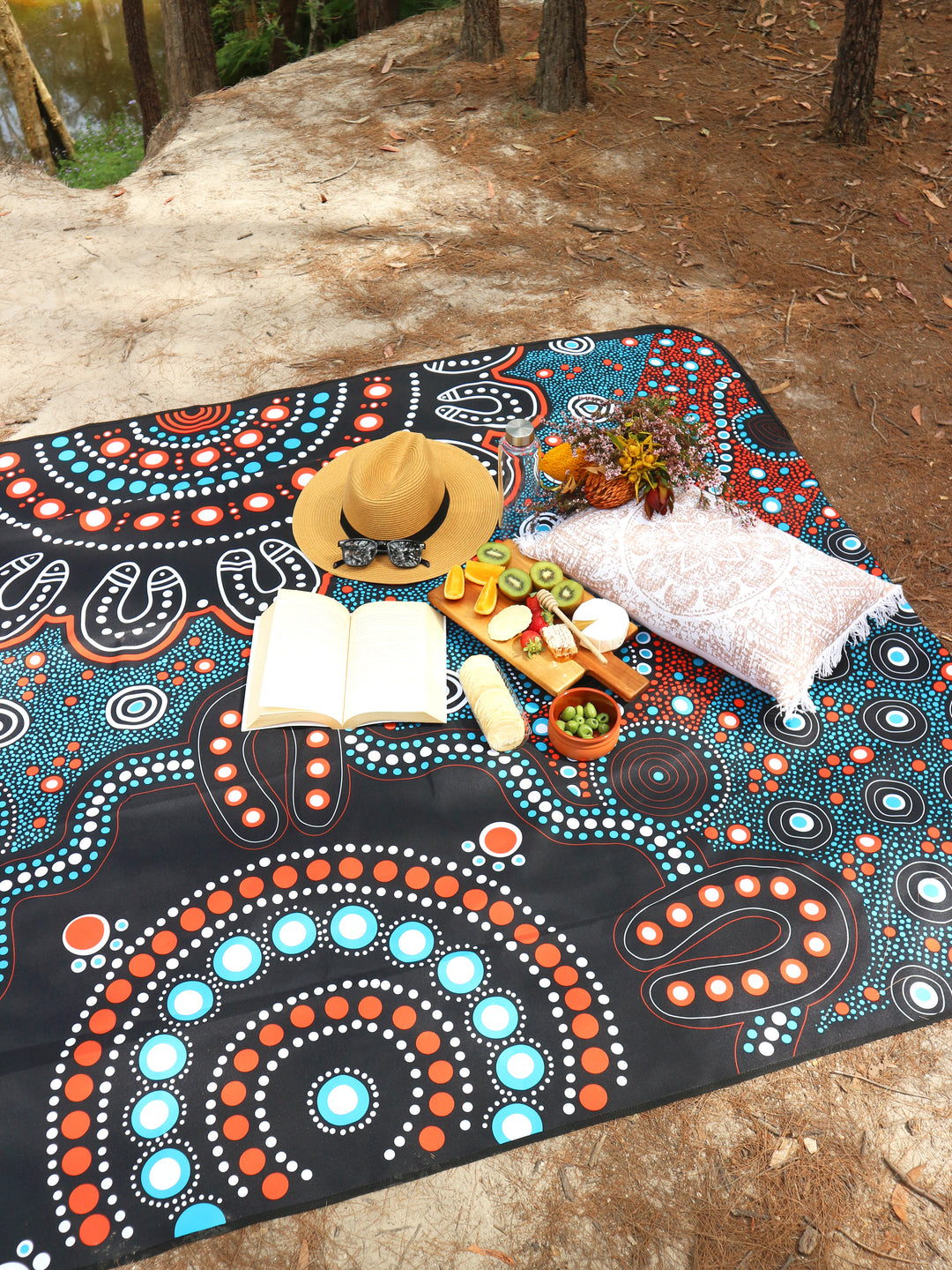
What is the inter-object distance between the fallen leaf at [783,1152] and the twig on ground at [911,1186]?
265mm

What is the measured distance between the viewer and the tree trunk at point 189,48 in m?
8.97

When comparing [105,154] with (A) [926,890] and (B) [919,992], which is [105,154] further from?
(B) [919,992]

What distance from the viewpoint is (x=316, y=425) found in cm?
461

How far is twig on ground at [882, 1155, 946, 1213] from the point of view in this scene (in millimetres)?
2527

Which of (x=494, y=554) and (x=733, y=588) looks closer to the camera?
(x=733, y=588)

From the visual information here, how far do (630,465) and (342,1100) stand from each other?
2562 mm

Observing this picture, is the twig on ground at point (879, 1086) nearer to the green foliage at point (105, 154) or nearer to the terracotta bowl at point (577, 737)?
the terracotta bowl at point (577, 737)

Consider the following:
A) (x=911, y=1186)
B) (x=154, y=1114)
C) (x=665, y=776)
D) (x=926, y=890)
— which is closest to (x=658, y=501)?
(x=665, y=776)

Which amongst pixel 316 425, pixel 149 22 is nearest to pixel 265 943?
pixel 316 425

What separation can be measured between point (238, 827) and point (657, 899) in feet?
4.92

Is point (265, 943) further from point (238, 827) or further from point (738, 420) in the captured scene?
point (738, 420)

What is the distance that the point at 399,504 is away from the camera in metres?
3.71

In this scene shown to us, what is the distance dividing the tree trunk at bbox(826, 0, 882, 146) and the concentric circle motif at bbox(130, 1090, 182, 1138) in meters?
7.91

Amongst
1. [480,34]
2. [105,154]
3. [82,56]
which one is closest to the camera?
[480,34]
